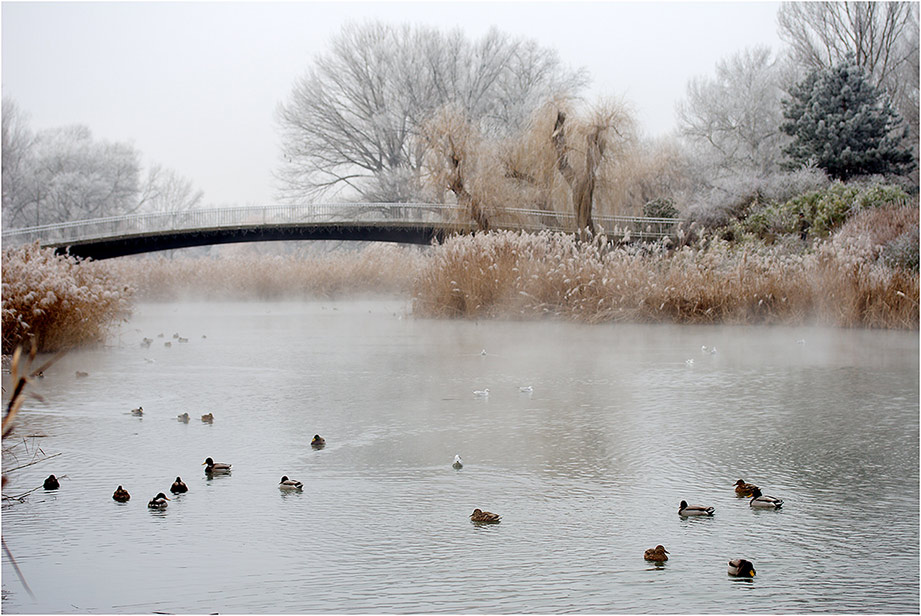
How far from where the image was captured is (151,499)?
287cm

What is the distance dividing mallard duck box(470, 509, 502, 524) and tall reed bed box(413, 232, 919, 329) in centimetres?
707

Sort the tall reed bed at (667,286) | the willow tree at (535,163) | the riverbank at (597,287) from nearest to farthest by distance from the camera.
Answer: the riverbank at (597,287) < the tall reed bed at (667,286) < the willow tree at (535,163)

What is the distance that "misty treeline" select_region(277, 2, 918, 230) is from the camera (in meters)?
16.6

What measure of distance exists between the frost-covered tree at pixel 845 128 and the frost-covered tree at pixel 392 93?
11.0 meters

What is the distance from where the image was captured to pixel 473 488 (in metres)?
3.04

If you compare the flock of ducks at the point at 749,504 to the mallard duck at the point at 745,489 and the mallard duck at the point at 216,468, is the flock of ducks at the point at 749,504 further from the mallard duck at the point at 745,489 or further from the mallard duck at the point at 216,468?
the mallard duck at the point at 216,468

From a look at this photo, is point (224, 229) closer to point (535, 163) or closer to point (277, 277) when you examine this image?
point (277, 277)

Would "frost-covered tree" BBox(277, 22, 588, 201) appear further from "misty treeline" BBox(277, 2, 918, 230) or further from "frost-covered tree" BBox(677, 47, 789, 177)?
"frost-covered tree" BBox(677, 47, 789, 177)

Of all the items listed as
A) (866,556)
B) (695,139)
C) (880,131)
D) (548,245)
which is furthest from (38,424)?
(695,139)

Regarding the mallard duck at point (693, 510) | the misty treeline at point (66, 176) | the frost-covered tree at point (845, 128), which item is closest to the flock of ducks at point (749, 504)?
the mallard duck at point (693, 510)

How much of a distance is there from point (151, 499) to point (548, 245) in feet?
27.9

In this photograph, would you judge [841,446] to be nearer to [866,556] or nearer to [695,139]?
[866,556]

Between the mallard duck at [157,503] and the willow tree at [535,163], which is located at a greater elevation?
the willow tree at [535,163]

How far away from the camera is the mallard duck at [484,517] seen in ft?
8.61
